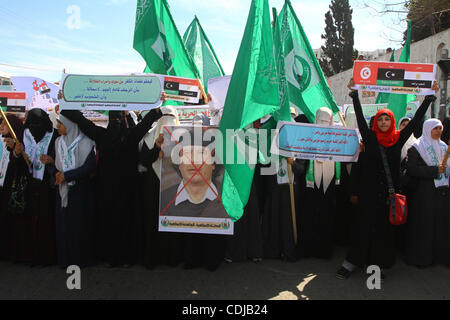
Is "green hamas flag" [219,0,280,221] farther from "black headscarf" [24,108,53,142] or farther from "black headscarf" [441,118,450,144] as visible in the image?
"black headscarf" [441,118,450,144]

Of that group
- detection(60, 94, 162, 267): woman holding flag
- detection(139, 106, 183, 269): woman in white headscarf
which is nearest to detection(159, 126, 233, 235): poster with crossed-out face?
detection(139, 106, 183, 269): woman in white headscarf

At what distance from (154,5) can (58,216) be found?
9.52 feet

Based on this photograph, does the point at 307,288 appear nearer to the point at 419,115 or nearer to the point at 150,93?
the point at 419,115

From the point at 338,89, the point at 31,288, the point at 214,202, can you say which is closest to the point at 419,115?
the point at 214,202

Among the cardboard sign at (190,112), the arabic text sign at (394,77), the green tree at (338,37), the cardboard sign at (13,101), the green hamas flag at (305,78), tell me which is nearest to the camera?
the arabic text sign at (394,77)

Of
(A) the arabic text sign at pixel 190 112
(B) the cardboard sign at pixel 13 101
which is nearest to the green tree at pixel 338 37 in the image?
(A) the arabic text sign at pixel 190 112

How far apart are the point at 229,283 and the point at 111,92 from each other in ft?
7.40

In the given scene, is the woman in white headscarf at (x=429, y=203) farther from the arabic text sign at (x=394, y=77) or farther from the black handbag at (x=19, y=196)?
the black handbag at (x=19, y=196)

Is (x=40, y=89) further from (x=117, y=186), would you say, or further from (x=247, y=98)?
(x=247, y=98)

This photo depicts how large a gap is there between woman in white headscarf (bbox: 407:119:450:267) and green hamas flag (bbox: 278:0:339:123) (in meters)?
1.07

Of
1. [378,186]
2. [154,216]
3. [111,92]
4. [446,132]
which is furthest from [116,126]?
[446,132]

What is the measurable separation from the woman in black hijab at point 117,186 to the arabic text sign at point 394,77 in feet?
7.66

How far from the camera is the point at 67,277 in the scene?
11.4 feet

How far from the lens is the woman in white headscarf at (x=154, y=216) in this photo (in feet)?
12.0
